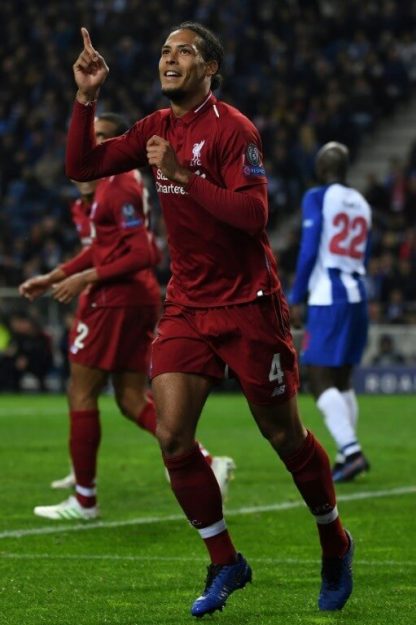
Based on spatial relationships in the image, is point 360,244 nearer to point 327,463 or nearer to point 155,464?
point 155,464

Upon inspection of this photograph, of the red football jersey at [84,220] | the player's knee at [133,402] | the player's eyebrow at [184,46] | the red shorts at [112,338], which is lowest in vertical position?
the player's knee at [133,402]

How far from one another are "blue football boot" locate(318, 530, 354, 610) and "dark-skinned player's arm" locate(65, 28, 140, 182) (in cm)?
180

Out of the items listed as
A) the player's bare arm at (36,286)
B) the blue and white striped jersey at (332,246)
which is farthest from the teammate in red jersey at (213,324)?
the blue and white striped jersey at (332,246)

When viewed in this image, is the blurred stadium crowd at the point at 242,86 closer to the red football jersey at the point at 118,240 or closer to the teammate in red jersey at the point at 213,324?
the red football jersey at the point at 118,240

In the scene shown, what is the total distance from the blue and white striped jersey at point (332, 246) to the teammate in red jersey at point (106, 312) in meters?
1.90

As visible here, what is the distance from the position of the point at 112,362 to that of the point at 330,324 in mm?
2684

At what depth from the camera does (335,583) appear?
595 cm

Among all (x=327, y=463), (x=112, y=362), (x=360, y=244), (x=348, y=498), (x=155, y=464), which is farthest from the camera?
(x=155, y=464)

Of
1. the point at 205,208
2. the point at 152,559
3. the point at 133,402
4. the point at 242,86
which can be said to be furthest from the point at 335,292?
the point at 242,86

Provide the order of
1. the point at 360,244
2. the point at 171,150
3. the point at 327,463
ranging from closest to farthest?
1. the point at 171,150
2. the point at 327,463
3. the point at 360,244

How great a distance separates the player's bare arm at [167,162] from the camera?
5.56 metres

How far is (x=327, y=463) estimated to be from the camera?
6.02 metres

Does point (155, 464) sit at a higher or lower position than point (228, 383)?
higher

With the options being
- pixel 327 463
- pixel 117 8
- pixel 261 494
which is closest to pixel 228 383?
pixel 117 8
